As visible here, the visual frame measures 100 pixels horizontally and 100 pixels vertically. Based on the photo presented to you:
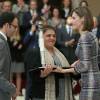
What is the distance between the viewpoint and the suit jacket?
4934 millimetres

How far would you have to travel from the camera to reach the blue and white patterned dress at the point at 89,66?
16.9ft

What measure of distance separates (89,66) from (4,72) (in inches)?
35.8

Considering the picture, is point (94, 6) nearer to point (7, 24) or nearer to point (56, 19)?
point (56, 19)

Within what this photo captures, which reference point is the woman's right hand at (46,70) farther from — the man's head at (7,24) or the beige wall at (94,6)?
the beige wall at (94,6)

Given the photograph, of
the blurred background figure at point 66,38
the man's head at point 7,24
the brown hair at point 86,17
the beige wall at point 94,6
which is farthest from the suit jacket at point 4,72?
the beige wall at point 94,6

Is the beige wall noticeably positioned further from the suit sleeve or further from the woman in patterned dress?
the suit sleeve

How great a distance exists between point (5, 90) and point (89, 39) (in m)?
1.04

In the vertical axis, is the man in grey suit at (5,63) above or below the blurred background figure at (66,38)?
below

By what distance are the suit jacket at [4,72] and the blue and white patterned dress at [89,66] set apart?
30.5 inches

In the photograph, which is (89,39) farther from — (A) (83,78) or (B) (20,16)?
(B) (20,16)

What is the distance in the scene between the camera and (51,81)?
5.81m

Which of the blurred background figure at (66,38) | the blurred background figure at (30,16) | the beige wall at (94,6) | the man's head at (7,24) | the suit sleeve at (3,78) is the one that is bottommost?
the suit sleeve at (3,78)

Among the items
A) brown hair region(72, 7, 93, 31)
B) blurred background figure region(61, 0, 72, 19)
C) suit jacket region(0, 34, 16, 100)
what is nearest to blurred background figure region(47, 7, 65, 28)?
blurred background figure region(61, 0, 72, 19)

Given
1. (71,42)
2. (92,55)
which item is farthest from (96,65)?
(71,42)
